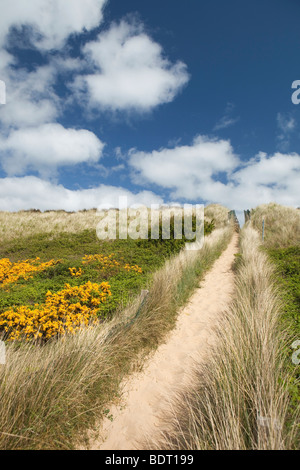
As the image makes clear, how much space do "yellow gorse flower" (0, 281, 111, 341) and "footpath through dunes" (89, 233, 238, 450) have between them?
55.0 inches

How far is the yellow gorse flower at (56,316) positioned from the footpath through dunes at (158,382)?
55.0 inches

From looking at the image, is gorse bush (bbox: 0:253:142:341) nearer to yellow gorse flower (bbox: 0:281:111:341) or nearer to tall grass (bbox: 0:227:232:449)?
yellow gorse flower (bbox: 0:281:111:341)

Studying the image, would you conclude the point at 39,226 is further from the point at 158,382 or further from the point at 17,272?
the point at 158,382

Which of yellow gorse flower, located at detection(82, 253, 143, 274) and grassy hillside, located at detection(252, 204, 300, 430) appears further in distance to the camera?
yellow gorse flower, located at detection(82, 253, 143, 274)

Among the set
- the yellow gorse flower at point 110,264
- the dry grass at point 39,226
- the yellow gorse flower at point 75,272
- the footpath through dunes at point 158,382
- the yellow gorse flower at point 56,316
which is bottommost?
the footpath through dunes at point 158,382

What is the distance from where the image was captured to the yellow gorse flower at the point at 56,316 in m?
4.24

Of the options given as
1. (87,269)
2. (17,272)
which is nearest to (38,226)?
(17,272)

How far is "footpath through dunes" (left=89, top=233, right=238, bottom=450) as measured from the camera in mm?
2541

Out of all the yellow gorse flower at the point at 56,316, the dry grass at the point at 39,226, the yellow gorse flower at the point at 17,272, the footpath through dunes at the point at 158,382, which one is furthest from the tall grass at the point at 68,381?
the dry grass at the point at 39,226

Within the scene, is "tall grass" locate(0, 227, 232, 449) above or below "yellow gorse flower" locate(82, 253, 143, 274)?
below

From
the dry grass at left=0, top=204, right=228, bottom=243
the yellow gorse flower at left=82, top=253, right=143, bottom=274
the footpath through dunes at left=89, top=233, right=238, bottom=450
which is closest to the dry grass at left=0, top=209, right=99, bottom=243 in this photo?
the dry grass at left=0, top=204, right=228, bottom=243

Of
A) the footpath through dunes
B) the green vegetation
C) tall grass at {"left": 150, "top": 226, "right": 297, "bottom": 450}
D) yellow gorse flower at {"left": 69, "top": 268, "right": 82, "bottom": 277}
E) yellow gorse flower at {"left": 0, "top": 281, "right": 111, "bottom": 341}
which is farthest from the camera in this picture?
yellow gorse flower at {"left": 69, "top": 268, "right": 82, "bottom": 277}

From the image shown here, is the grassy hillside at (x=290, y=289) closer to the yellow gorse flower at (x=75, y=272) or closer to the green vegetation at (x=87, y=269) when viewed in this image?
the green vegetation at (x=87, y=269)

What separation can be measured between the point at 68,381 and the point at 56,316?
7.38 ft
